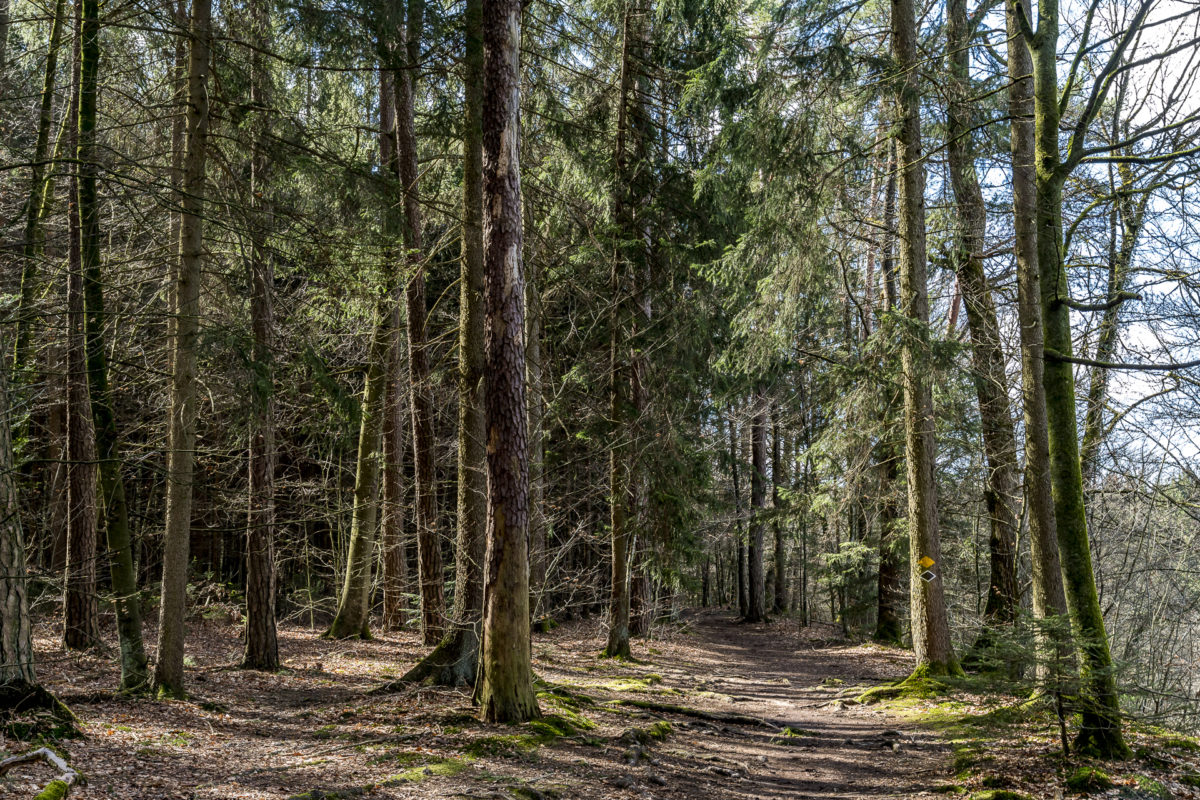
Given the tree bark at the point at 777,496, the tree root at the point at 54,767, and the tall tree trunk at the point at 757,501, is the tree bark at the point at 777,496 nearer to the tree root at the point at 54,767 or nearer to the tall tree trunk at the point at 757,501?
the tall tree trunk at the point at 757,501

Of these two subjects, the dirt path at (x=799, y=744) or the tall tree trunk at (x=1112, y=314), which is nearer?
the dirt path at (x=799, y=744)

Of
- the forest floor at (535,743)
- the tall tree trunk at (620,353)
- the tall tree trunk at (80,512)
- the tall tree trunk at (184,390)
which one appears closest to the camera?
the forest floor at (535,743)

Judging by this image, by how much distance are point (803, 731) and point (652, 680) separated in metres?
3.37

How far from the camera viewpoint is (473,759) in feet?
20.9

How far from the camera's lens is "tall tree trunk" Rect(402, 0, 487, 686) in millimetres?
8648

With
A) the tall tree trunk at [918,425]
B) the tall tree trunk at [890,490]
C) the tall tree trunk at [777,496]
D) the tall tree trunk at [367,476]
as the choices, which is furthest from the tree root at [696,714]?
the tall tree trunk at [777,496]

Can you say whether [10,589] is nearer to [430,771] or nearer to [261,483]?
[430,771]

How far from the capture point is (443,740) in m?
6.88

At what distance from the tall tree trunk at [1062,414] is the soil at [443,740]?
59.5 inches

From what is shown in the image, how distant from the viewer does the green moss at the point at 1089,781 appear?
5883mm

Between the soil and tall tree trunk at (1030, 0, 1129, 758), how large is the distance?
1.51 m

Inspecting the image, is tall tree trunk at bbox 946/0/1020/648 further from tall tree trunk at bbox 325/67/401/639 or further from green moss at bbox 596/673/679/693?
tall tree trunk at bbox 325/67/401/639

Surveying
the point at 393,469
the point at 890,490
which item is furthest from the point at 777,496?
the point at 393,469

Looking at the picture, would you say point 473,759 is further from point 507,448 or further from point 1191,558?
point 1191,558
